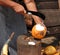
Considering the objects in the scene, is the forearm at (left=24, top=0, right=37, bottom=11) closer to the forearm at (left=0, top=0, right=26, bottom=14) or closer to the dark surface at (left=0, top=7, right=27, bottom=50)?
the dark surface at (left=0, top=7, right=27, bottom=50)

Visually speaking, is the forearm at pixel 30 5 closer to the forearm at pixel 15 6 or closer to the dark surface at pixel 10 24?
the dark surface at pixel 10 24

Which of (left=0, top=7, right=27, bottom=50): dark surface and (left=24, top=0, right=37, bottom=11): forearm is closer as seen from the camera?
(left=0, top=7, right=27, bottom=50): dark surface

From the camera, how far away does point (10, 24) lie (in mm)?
2125

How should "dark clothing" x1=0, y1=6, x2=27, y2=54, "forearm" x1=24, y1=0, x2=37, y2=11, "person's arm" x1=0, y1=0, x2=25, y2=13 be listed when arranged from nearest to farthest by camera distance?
"person's arm" x1=0, y1=0, x2=25, y2=13 → "dark clothing" x1=0, y1=6, x2=27, y2=54 → "forearm" x1=24, y1=0, x2=37, y2=11

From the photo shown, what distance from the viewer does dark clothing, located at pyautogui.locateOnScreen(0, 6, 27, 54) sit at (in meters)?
2.06

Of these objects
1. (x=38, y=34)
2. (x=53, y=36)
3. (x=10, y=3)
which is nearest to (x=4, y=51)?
(x=38, y=34)

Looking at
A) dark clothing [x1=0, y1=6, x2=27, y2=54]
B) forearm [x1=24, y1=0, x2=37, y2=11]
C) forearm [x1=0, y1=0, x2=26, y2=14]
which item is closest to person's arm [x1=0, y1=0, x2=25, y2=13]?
forearm [x1=0, y1=0, x2=26, y2=14]

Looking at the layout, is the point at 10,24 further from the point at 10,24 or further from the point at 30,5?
the point at 30,5

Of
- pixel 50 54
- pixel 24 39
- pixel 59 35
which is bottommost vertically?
pixel 59 35

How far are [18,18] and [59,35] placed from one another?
1.14 meters

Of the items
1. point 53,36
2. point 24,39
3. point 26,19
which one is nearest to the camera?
point 24,39

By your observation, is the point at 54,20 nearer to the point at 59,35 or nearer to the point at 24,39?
the point at 59,35

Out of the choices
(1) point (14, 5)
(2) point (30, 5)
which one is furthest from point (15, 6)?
A: (2) point (30, 5)

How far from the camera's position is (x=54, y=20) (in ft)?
9.94
